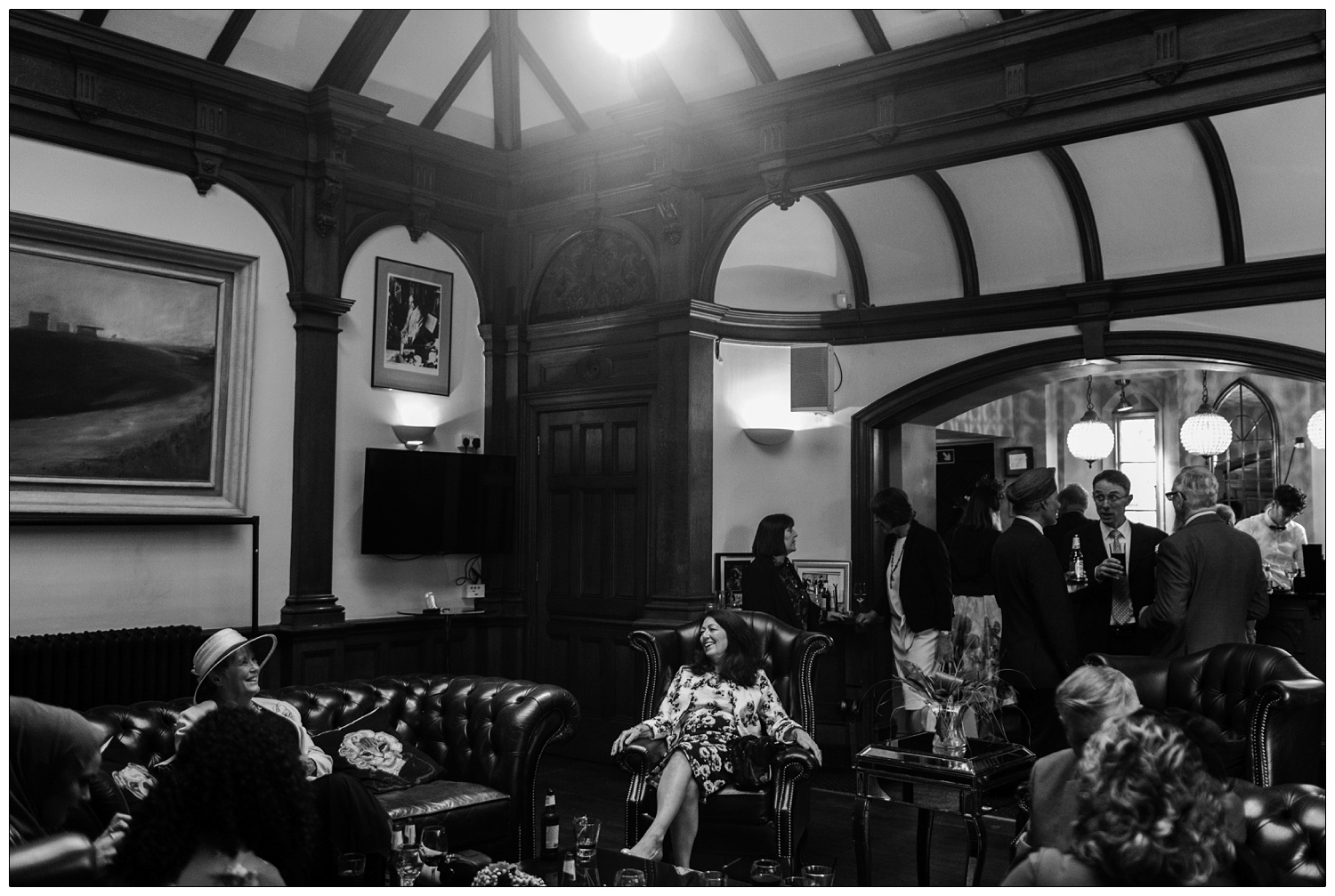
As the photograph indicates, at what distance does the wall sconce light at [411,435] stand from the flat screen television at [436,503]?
13 centimetres

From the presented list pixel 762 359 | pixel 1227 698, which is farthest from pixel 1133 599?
pixel 762 359

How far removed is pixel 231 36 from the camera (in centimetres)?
644

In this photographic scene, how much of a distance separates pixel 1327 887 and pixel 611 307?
580 centimetres

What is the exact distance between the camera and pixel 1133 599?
5.88m

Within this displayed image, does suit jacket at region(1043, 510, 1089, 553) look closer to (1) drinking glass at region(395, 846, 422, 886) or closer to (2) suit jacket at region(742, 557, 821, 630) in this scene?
(2) suit jacket at region(742, 557, 821, 630)

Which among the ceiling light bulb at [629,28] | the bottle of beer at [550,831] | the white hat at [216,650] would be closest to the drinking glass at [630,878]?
the bottle of beer at [550,831]

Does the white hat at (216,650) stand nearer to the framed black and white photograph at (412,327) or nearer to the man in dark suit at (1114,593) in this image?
the framed black and white photograph at (412,327)

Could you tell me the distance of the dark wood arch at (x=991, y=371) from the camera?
22.1ft

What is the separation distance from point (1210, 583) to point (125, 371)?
5494 mm

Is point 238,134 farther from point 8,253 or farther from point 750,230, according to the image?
point 750,230

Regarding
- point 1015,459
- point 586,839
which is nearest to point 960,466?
point 1015,459

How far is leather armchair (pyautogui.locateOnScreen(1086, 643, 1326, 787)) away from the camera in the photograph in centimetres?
414

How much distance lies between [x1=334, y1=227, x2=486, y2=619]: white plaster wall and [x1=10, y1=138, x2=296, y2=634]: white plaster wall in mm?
390

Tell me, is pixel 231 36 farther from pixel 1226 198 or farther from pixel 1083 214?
pixel 1226 198
